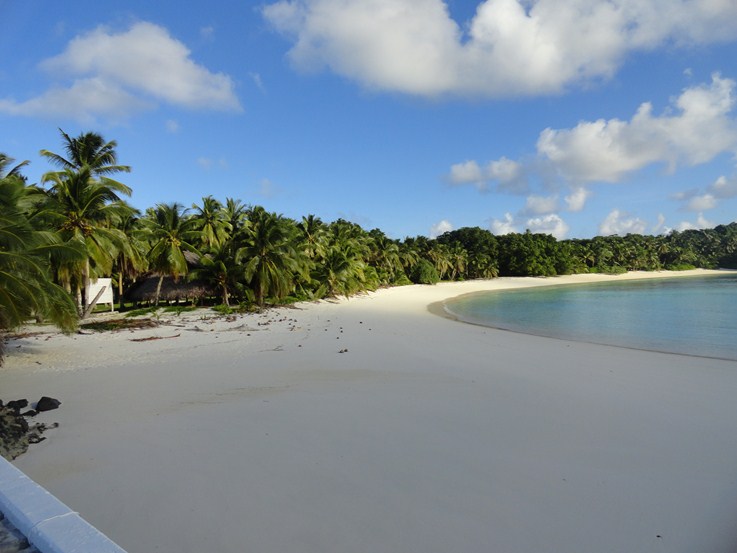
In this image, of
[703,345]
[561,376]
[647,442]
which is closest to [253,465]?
[647,442]

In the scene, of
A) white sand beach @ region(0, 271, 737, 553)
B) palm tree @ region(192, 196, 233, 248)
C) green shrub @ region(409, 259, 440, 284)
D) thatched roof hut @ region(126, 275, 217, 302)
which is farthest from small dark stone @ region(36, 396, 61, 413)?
green shrub @ region(409, 259, 440, 284)

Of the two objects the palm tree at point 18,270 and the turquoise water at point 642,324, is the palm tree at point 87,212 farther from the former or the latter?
the turquoise water at point 642,324

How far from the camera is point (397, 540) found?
365 cm

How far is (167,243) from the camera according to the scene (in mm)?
25047

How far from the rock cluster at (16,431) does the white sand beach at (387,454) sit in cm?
14

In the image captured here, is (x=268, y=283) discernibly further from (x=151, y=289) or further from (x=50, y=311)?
(x=50, y=311)

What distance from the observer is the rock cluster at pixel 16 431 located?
200 inches

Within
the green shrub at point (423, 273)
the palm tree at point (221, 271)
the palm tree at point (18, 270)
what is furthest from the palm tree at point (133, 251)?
the green shrub at point (423, 273)

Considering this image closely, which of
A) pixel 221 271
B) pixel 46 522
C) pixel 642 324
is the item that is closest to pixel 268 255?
pixel 221 271

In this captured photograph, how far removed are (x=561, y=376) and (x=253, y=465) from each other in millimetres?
7175

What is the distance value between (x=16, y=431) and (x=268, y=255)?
67.5 feet

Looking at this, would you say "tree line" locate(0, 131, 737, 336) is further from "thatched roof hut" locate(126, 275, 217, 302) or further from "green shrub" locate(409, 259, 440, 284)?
"green shrub" locate(409, 259, 440, 284)

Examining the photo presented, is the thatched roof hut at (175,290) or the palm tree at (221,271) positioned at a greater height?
the palm tree at (221,271)

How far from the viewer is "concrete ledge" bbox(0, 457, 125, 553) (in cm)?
221
